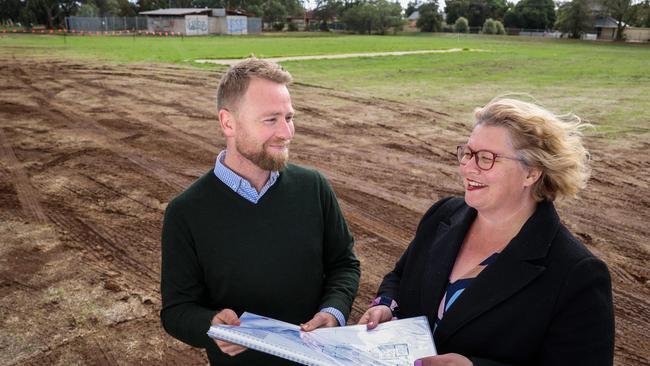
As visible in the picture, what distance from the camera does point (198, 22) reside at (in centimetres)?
5116

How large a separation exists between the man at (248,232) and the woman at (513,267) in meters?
0.45

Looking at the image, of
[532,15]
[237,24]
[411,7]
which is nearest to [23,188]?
[237,24]

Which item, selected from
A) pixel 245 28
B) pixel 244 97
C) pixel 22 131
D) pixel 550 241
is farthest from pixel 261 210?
pixel 245 28

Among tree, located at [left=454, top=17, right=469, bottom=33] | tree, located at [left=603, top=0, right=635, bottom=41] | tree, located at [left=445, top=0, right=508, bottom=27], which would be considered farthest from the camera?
tree, located at [left=445, top=0, right=508, bottom=27]

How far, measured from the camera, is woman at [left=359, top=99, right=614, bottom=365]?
1.95 metres

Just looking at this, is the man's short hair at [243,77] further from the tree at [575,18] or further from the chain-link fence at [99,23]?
the tree at [575,18]

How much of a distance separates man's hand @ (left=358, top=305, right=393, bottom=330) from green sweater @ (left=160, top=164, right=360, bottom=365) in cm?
14

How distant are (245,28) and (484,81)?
4336 centimetres

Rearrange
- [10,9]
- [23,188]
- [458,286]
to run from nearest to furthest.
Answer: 1. [458,286]
2. [23,188]
3. [10,9]

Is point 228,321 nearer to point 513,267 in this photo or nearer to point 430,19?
→ point 513,267

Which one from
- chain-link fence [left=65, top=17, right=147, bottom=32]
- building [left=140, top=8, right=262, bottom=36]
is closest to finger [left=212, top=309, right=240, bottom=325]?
building [left=140, top=8, right=262, bottom=36]

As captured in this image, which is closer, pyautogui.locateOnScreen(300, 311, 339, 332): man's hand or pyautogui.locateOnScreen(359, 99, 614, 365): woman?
pyautogui.locateOnScreen(359, 99, 614, 365): woman

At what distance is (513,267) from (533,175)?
1.45 ft

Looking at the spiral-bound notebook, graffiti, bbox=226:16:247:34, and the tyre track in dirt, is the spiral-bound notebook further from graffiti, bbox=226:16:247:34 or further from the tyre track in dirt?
graffiti, bbox=226:16:247:34
